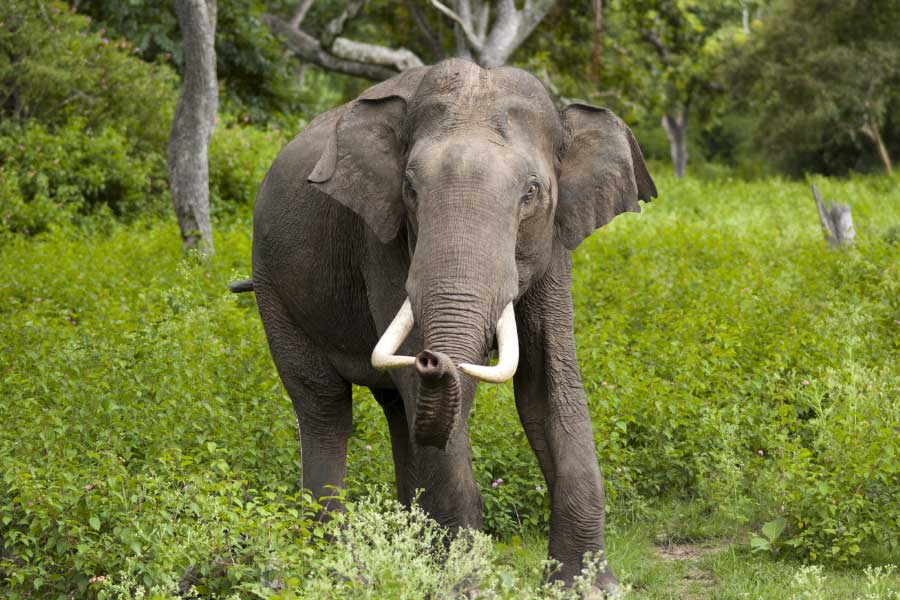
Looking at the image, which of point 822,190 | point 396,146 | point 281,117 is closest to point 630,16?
point 822,190

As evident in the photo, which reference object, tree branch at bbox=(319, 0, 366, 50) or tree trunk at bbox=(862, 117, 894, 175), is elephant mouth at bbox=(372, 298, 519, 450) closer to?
tree branch at bbox=(319, 0, 366, 50)

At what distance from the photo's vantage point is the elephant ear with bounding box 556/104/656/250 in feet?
17.3

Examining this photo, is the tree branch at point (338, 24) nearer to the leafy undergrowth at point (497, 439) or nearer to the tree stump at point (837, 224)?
the tree stump at point (837, 224)

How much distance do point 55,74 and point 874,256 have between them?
1012 cm

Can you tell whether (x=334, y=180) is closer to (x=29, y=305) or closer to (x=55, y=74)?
(x=29, y=305)

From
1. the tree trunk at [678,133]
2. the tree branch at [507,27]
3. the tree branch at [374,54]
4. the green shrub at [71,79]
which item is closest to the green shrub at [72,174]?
the green shrub at [71,79]

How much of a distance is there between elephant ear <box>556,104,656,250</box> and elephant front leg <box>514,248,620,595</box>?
240 mm

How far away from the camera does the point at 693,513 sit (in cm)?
675

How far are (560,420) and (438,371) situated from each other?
1455 millimetres

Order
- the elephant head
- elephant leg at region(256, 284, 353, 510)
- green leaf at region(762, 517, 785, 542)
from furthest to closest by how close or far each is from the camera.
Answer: elephant leg at region(256, 284, 353, 510) → green leaf at region(762, 517, 785, 542) → the elephant head

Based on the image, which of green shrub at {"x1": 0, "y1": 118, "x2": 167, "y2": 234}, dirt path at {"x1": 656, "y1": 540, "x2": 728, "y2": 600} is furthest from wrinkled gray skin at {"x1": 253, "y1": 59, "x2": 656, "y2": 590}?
green shrub at {"x1": 0, "y1": 118, "x2": 167, "y2": 234}

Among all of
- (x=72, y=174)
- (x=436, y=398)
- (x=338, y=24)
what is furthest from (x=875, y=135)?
(x=436, y=398)

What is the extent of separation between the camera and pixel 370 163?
17.4 feet

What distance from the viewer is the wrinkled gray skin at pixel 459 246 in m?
4.54
